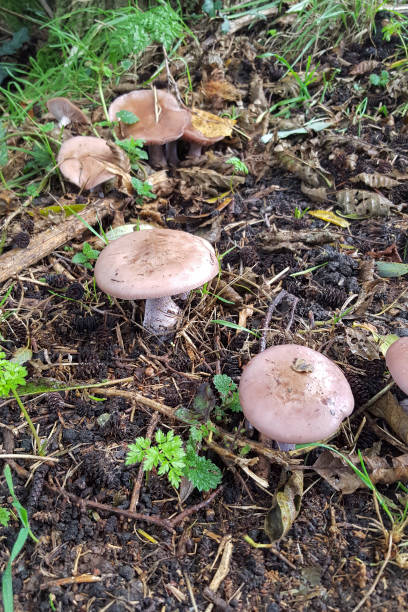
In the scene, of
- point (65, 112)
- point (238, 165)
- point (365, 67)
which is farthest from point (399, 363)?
point (65, 112)

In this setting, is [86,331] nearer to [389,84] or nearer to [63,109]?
[63,109]

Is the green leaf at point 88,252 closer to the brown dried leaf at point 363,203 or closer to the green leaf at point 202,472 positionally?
the green leaf at point 202,472

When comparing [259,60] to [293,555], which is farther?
[259,60]

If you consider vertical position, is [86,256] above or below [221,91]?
below

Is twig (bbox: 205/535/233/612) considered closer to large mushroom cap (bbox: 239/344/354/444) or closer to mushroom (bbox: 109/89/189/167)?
large mushroom cap (bbox: 239/344/354/444)

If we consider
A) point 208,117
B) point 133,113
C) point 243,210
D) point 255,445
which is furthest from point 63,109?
point 255,445

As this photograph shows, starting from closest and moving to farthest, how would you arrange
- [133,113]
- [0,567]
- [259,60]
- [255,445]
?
[0,567], [255,445], [133,113], [259,60]

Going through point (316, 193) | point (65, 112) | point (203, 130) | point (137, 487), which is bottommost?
point (137, 487)

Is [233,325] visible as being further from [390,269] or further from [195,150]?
[195,150]
